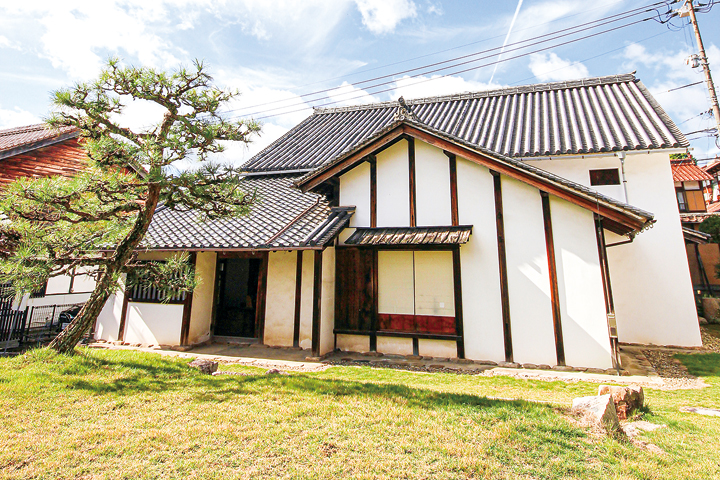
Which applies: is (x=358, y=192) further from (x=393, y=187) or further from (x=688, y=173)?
(x=688, y=173)

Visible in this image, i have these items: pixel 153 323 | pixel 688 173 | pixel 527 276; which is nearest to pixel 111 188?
pixel 153 323

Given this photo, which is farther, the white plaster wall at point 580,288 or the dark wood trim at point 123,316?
the dark wood trim at point 123,316

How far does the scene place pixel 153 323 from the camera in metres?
9.80

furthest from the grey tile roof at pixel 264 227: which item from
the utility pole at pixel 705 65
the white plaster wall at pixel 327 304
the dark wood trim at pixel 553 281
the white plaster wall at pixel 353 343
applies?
the utility pole at pixel 705 65

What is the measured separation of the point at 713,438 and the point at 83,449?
6.78m

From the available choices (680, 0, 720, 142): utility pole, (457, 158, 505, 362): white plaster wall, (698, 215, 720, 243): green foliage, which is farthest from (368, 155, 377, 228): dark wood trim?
(698, 215, 720, 243): green foliage

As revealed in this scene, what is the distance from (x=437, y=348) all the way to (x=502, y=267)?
251 cm

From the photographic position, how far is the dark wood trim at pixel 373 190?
9.53 metres

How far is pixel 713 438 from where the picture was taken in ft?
12.8

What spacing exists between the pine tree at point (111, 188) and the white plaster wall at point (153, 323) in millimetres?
3284

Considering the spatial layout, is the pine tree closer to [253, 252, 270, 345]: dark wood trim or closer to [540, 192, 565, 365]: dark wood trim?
[253, 252, 270, 345]: dark wood trim

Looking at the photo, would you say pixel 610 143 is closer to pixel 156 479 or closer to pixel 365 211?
pixel 365 211

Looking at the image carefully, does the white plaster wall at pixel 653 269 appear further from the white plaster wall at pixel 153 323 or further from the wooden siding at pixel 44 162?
the wooden siding at pixel 44 162

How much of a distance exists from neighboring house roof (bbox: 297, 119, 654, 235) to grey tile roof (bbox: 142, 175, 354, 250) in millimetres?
1029
